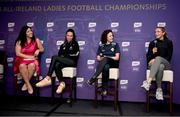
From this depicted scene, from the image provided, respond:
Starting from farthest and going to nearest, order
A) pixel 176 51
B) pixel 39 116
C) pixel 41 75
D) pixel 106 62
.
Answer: pixel 41 75 < pixel 176 51 < pixel 106 62 < pixel 39 116

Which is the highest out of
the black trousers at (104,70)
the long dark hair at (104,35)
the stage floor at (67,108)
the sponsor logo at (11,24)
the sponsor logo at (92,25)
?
the sponsor logo at (11,24)

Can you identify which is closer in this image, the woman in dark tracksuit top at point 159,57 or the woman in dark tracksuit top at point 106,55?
the woman in dark tracksuit top at point 159,57

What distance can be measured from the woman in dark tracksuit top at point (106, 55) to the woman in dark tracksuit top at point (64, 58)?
0.47 meters

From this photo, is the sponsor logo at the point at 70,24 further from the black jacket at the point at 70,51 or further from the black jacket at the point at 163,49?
the black jacket at the point at 163,49

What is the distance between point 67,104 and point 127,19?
6.74 feet

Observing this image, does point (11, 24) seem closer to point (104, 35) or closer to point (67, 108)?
point (104, 35)

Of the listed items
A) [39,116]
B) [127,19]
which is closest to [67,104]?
[39,116]

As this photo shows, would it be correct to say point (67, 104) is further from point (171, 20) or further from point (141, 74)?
point (171, 20)

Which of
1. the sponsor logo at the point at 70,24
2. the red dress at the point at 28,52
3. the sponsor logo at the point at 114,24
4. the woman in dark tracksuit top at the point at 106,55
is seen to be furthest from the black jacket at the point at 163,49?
the red dress at the point at 28,52

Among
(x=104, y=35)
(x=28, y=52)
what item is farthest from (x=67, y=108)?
(x=104, y=35)

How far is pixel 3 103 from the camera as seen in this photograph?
4.88 metres

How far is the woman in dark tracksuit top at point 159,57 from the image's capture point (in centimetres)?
430

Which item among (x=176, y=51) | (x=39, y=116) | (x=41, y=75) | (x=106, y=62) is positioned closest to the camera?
(x=39, y=116)

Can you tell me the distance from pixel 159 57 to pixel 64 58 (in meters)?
1.70
